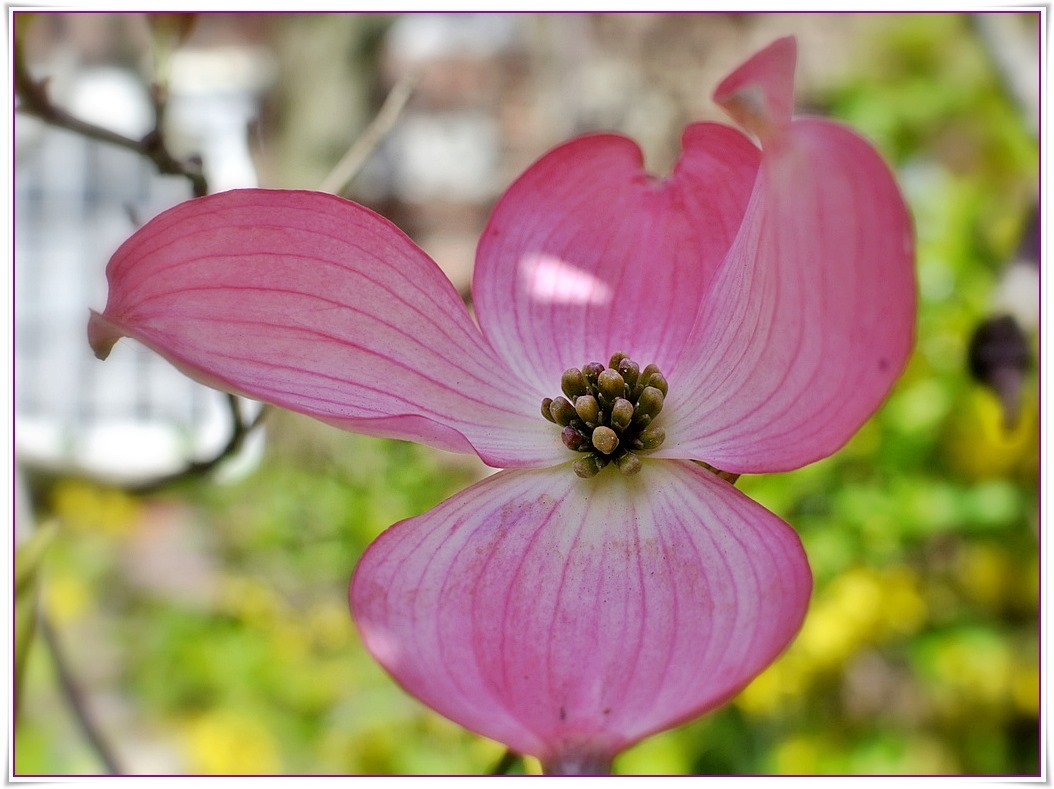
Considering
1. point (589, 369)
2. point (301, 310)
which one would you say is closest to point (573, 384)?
point (589, 369)

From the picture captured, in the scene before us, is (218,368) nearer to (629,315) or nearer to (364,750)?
(629,315)

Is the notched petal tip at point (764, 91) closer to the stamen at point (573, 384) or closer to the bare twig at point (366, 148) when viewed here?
the stamen at point (573, 384)

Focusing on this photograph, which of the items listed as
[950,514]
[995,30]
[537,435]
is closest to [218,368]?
[537,435]

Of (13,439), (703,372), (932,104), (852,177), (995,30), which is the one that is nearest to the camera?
(852,177)

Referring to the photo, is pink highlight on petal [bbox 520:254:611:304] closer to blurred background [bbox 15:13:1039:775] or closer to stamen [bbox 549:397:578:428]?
stamen [bbox 549:397:578:428]

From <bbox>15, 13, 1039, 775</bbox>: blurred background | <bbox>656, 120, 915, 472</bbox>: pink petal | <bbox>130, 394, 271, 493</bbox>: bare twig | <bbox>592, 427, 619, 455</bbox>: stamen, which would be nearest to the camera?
<bbox>656, 120, 915, 472</bbox>: pink petal

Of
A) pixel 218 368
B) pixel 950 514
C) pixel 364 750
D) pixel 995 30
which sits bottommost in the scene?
pixel 364 750

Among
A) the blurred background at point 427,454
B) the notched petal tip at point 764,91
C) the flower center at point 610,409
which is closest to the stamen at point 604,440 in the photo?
the flower center at point 610,409

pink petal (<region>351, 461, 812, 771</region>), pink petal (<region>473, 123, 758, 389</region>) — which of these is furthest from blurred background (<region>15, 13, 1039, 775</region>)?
pink petal (<region>351, 461, 812, 771</region>)
